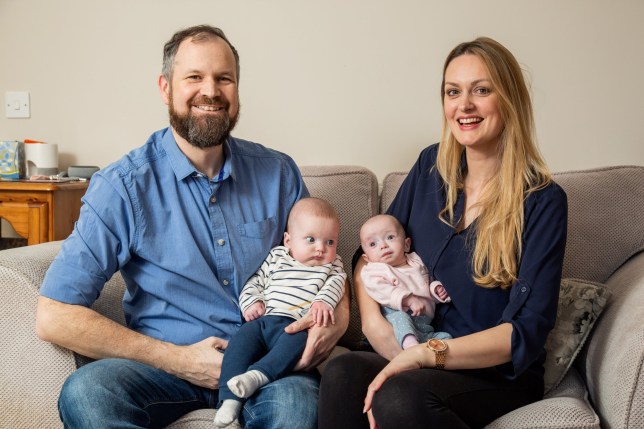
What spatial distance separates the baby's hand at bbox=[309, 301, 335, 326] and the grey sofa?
346mm

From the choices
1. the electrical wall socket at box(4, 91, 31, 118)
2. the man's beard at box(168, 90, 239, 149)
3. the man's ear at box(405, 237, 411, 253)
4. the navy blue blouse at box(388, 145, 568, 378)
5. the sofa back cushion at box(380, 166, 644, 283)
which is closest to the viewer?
the navy blue blouse at box(388, 145, 568, 378)

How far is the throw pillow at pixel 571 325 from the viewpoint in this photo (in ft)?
5.54

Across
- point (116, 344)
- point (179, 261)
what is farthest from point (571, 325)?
point (116, 344)

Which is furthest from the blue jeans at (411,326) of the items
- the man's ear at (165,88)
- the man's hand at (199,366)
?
the man's ear at (165,88)

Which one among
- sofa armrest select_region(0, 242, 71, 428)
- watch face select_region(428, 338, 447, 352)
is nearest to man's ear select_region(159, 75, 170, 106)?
sofa armrest select_region(0, 242, 71, 428)

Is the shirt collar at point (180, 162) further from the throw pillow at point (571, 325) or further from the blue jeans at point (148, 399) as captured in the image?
the throw pillow at point (571, 325)

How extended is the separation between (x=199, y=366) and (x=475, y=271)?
73cm

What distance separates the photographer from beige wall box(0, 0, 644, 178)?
2516 mm

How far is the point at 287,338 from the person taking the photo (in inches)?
62.8

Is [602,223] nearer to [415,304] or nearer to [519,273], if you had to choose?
[519,273]

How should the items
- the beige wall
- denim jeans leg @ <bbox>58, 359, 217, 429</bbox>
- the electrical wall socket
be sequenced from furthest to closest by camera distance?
the electrical wall socket, the beige wall, denim jeans leg @ <bbox>58, 359, 217, 429</bbox>

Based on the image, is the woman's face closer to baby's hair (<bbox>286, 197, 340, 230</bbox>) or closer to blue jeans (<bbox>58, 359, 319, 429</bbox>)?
baby's hair (<bbox>286, 197, 340, 230</bbox>)

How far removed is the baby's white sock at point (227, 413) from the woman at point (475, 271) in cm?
20

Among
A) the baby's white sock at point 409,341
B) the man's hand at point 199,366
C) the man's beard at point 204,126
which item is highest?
the man's beard at point 204,126
